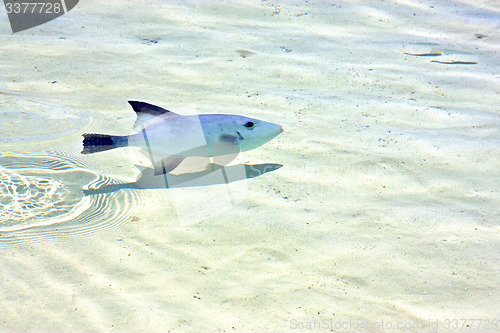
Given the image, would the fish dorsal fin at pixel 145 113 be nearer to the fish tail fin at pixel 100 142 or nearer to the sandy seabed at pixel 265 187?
the fish tail fin at pixel 100 142

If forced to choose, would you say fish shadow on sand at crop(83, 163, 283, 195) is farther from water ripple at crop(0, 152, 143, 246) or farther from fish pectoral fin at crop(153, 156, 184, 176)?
fish pectoral fin at crop(153, 156, 184, 176)

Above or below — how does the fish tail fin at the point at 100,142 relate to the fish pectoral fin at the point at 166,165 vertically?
above

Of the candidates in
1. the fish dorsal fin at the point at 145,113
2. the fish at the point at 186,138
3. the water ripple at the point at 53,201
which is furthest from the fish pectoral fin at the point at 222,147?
the water ripple at the point at 53,201

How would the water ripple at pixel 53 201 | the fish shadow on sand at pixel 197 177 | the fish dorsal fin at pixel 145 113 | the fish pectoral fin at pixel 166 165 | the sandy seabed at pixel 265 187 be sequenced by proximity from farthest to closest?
the fish dorsal fin at pixel 145 113 → the fish shadow on sand at pixel 197 177 → the fish pectoral fin at pixel 166 165 → the water ripple at pixel 53 201 → the sandy seabed at pixel 265 187

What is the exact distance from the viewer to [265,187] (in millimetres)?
3453

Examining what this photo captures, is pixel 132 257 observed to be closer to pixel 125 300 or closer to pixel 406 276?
pixel 125 300

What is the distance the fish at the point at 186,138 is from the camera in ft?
10.8

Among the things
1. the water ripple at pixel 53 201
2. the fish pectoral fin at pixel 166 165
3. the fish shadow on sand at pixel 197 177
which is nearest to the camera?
the water ripple at pixel 53 201

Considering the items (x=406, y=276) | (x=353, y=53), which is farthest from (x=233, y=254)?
(x=353, y=53)

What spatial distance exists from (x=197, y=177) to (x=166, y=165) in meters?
0.32

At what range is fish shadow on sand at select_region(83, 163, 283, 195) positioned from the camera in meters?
3.38

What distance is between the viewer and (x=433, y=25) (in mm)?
6570

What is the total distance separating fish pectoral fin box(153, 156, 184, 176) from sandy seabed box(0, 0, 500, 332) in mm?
177

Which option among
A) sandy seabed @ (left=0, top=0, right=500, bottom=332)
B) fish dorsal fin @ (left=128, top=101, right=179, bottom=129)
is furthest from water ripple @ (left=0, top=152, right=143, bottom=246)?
fish dorsal fin @ (left=128, top=101, right=179, bottom=129)
